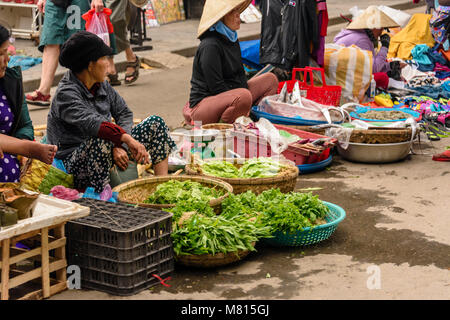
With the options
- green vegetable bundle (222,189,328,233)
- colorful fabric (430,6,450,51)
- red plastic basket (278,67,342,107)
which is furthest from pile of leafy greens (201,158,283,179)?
colorful fabric (430,6,450,51)

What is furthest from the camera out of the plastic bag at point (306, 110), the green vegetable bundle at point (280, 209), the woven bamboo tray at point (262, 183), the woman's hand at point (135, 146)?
the plastic bag at point (306, 110)

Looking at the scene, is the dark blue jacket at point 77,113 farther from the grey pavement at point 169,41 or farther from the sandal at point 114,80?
the grey pavement at point 169,41

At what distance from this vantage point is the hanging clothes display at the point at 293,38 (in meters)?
7.58

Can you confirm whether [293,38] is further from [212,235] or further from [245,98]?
[212,235]

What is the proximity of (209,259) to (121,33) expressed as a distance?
548cm

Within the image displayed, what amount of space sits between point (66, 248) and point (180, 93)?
17.6ft

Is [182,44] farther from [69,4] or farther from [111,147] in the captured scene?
[111,147]

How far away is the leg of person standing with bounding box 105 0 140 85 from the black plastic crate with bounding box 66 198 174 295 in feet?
16.5

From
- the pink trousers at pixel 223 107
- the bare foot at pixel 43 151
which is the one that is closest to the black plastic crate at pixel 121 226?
the bare foot at pixel 43 151

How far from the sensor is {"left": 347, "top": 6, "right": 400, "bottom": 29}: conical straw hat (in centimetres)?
820

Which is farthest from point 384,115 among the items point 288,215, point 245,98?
point 288,215

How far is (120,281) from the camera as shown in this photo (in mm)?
3410

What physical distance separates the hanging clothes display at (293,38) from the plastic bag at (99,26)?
1.72 m
